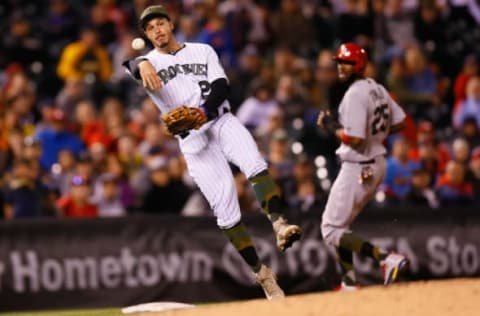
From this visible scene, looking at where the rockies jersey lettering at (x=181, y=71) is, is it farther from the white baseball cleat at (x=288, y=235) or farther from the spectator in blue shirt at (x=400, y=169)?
the spectator in blue shirt at (x=400, y=169)

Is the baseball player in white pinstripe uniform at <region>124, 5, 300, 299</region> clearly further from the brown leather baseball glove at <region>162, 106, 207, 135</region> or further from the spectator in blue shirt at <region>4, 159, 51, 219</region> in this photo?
the spectator in blue shirt at <region>4, 159, 51, 219</region>

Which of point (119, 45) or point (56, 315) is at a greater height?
point (119, 45)

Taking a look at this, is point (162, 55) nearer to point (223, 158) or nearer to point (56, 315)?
point (223, 158)

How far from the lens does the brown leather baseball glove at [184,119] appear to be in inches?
408

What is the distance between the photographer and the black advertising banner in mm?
13867

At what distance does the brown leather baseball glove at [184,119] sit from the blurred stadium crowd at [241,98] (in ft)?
13.5

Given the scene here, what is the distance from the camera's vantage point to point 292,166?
15.7 m

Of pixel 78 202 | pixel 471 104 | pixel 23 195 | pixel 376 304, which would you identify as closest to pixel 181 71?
pixel 376 304

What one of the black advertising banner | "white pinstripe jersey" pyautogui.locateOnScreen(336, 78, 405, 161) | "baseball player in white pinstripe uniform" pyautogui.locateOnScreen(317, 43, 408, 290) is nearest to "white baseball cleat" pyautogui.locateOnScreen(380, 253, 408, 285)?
"baseball player in white pinstripe uniform" pyautogui.locateOnScreen(317, 43, 408, 290)

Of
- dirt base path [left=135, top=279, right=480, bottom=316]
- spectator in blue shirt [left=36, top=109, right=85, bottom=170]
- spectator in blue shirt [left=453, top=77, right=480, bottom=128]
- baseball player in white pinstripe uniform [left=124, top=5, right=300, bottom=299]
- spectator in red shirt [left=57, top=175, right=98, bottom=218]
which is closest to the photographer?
dirt base path [left=135, top=279, right=480, bottom=316]

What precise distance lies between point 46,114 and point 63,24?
2.40 m

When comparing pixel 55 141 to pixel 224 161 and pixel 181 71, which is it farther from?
pixel 224 161

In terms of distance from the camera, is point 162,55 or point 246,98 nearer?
point 162,55

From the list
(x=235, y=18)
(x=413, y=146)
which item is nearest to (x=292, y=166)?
(x=413, y=146)
